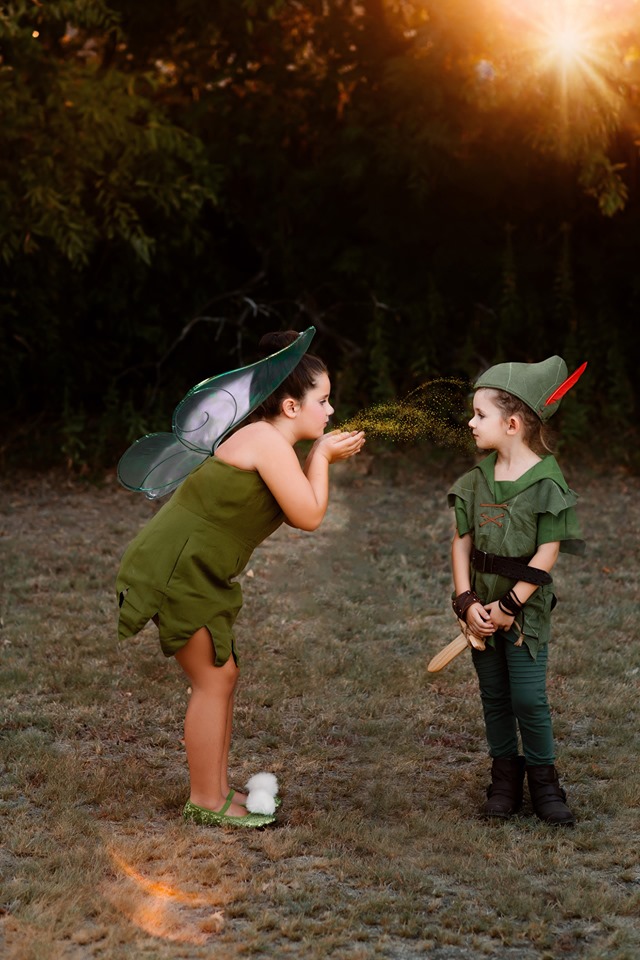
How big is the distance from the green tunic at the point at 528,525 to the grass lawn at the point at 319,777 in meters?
0.58

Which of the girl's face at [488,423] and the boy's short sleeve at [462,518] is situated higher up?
the girl's face at [488,423]

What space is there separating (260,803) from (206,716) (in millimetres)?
304

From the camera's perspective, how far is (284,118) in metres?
8.67

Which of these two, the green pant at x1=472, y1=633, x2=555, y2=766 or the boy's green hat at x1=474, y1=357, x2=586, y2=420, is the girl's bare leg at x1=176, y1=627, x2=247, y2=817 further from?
the boy's green hat at x1=474, y1=357, x2=586, y2=420

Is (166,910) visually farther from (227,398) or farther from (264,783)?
(227,398)

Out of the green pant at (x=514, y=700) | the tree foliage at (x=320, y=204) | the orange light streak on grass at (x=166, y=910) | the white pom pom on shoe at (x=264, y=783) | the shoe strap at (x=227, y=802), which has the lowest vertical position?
the orange light streak on grass at (x=166, y=910)

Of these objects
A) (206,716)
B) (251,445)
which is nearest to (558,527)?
(251,445)

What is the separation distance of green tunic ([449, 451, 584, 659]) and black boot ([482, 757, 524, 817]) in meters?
0.38

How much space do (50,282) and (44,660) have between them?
4304 millimetres

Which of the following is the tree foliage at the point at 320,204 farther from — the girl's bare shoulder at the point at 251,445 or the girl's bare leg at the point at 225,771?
the girl's bare leg at the point at 225,771

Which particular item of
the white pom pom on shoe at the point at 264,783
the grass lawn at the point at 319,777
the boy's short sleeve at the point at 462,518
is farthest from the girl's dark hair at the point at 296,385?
the grass lawn at the point at 319,777

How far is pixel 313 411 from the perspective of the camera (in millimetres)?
3193

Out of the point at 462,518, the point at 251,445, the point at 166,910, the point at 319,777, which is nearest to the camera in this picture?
the point at 166,910

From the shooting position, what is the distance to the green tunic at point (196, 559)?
3.10 meters
